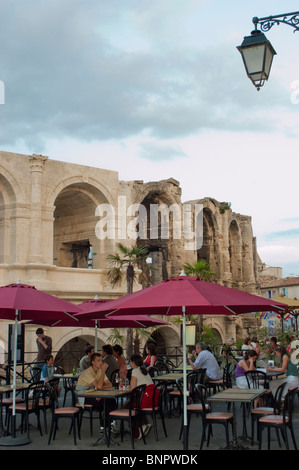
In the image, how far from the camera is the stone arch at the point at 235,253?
35.0 m

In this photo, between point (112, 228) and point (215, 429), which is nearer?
point (215, 429)

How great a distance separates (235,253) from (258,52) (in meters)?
29.1

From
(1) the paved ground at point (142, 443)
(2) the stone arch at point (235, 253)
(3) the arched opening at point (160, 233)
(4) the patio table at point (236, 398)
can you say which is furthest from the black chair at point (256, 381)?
(2) the stone arch at point (235, 253)

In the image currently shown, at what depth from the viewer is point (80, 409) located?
8820 millimetres

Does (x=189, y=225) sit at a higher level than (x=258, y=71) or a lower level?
higher

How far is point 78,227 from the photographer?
23828 millimetres

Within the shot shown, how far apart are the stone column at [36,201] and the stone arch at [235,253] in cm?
1725

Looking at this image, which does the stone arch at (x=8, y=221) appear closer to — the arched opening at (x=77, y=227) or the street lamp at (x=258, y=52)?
the arched opening at (x=77, y=227)

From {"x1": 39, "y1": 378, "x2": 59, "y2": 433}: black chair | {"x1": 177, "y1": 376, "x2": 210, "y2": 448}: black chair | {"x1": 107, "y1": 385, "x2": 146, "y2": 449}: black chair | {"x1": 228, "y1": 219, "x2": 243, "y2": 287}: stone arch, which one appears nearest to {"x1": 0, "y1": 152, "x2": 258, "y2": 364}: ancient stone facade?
{"x1": 228, "y1": 219, "x2": 243, "y2": 287}: stone arch

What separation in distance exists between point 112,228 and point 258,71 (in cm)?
1613

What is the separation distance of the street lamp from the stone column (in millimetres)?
14522

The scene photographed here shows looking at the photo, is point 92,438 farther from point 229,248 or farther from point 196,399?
point 229,248

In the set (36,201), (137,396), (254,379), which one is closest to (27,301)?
(137,396)
